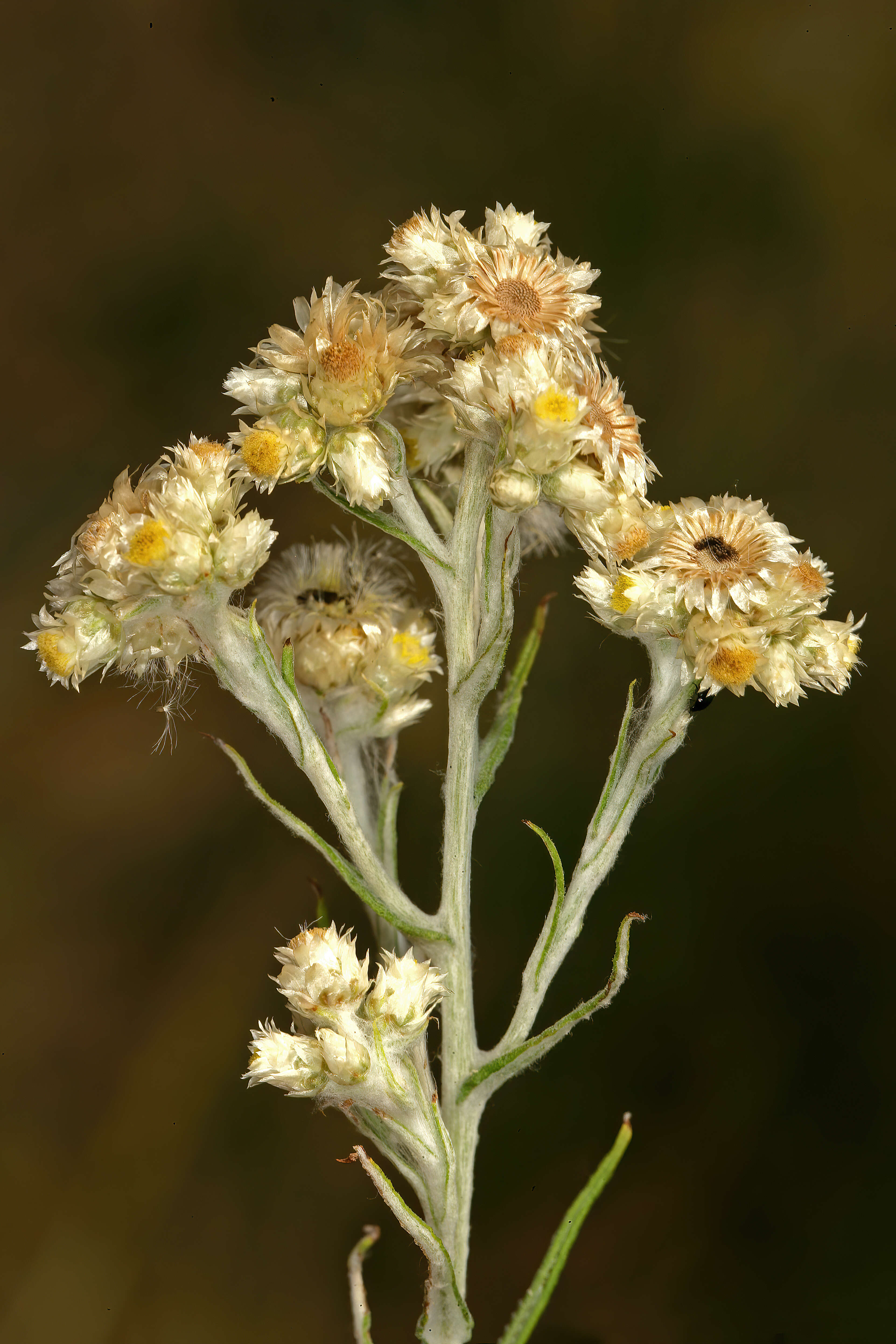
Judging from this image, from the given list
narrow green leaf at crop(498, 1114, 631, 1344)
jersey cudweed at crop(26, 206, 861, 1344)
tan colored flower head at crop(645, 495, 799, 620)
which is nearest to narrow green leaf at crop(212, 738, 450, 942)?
jersey cudweed at crop(26, 206, 861, 1344)

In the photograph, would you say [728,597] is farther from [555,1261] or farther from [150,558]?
[555,1261]

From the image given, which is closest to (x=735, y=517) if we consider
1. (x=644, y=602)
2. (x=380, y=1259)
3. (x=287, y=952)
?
(x=644, y=602)

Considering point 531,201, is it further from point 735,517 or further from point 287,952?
point 287,952

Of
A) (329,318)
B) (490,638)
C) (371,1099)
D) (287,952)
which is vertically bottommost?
(371,1099)

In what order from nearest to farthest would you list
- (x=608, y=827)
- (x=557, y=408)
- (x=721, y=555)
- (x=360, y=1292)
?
1. (x=557, y=408)
2. (x=721, y=555)
3. (x=608, y=827)
4. (x=360, y=1292)

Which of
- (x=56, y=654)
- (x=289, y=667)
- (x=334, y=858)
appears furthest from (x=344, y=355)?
(x=334, y=858)

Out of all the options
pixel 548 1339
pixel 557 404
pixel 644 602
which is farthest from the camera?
pixel 548 1339
